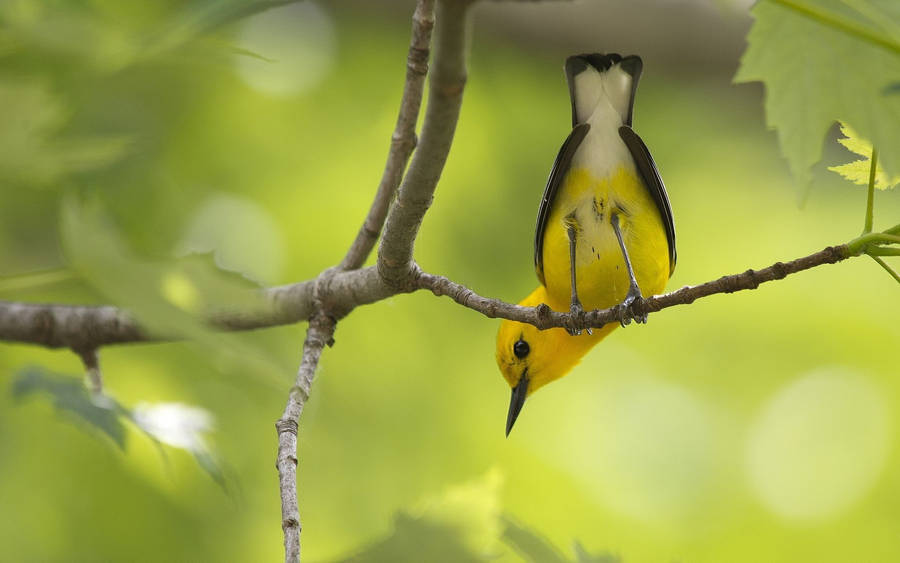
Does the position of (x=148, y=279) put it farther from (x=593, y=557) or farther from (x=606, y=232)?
(x=606, y=232)

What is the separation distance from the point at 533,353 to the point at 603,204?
987 mm

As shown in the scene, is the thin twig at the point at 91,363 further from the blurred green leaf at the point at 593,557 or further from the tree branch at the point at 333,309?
the blurred green leaf at the point at 593,557

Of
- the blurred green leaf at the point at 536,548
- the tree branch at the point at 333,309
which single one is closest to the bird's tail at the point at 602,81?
the tree branch at the point at 333,309

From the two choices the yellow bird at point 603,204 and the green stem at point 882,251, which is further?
the yellow bird at point 603,204

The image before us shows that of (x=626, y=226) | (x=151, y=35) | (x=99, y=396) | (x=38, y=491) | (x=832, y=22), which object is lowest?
→ (x=38, y=491)

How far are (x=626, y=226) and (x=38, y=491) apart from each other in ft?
10.9

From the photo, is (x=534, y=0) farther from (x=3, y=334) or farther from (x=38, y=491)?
(x=38, y=491)

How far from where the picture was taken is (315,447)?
5.43 metres

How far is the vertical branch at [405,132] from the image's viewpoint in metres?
1.66

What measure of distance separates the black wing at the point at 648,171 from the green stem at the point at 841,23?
48.3 inches

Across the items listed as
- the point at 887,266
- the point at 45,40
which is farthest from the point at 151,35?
the point at 887,266

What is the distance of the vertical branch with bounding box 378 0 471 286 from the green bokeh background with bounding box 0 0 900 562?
83.9 inches

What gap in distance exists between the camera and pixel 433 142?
158 cm

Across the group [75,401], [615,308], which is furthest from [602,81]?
[75,401]
